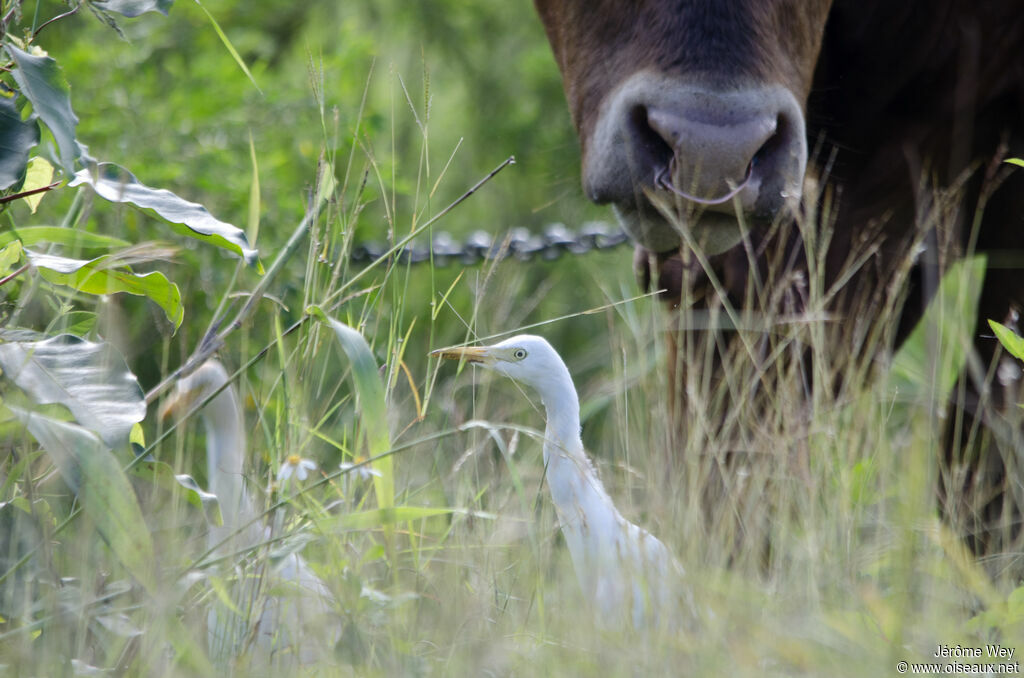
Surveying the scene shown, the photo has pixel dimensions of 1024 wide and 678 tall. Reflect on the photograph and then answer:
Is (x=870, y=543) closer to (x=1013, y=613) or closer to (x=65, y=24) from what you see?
(x=1013, y=613)

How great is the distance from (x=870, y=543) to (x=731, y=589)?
2.12 ft

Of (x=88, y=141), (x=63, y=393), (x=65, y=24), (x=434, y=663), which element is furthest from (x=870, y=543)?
(x=65, y=24)

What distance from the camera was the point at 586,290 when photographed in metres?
6.61

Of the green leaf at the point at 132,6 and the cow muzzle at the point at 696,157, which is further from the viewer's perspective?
the cow muzzle at the point at 696,157

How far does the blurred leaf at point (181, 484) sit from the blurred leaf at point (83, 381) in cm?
12

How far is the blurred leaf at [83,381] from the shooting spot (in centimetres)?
155

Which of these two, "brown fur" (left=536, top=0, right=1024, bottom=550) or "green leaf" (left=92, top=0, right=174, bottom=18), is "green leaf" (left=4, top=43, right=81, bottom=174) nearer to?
"green leaf" (left=92, top=0, right=174, bottom=18)

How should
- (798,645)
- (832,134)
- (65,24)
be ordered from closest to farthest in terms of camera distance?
(798,645) < (832,134) < (65,24)

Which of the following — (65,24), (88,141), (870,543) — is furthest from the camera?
(65,24)

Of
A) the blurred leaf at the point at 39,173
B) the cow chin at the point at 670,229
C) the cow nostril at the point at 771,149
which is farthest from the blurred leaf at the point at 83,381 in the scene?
the cow nostril at the point at 771,149

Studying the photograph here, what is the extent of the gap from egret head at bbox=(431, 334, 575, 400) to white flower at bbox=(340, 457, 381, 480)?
0.28 m

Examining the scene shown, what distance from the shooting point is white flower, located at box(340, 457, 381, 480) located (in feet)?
5.31

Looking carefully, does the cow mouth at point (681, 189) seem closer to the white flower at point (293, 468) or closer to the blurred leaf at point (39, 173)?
the white flower at point (293, 468)

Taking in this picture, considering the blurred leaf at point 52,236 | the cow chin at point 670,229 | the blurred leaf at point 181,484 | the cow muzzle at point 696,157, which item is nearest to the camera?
the blurred leaf at point 181,484
